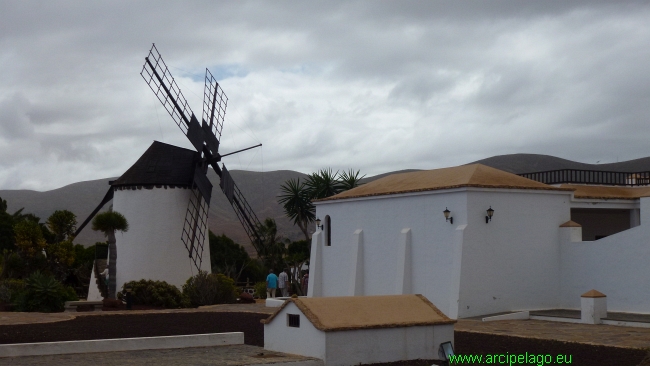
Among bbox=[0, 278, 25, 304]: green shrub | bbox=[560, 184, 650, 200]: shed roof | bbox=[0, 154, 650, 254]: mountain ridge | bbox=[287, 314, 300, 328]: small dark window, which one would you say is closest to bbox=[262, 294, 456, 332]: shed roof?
bbox=[287, 314, 300, 328]: small dark window

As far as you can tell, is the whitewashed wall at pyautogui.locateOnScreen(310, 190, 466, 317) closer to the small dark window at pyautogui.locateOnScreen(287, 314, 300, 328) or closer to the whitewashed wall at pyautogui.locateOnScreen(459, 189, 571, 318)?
the whitewashed wall at pyautogui.locateOnScreen(459, 189, 571, 318)

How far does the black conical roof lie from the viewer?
31.5 m

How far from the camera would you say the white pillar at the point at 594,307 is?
1786 centimetres

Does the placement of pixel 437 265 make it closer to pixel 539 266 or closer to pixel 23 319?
pixel 539 266

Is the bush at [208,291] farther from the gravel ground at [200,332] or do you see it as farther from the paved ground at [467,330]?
the paved ground at [467,330]

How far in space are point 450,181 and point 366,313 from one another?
9.19 meters

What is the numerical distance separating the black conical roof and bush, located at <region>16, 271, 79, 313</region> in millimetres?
6925

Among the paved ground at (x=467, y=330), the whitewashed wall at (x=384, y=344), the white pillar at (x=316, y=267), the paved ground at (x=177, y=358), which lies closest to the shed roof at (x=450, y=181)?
the white pillar at (x=316, y=267)

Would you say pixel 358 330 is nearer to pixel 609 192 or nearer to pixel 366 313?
pixel 366 313

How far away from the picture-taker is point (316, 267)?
2662 cm

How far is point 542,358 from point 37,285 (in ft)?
60.4

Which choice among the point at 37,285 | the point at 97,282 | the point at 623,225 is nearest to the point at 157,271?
the point at 97,282

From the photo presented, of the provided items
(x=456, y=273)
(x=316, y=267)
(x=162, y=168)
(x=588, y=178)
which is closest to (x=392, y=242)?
(x=456, y=273)

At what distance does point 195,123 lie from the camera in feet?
106
